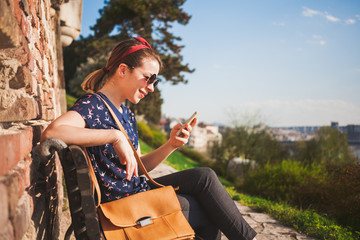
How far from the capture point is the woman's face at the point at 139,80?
187cm

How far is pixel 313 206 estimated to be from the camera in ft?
20.3

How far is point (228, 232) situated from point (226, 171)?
1460cm

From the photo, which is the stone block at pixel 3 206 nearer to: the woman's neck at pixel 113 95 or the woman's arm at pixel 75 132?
the woman's arm at pixel 75 132

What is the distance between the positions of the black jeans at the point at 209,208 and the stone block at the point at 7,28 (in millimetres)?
1233

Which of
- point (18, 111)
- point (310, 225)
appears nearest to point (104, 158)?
point (18, 111)

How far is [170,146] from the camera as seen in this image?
2055 millimetres

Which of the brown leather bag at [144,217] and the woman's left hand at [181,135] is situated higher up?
the woman's left hand at [181,135]

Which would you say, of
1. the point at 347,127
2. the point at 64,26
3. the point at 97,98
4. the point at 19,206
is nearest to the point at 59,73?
the point at 64,26

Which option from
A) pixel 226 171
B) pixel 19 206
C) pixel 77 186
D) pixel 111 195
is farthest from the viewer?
pixel 226 171

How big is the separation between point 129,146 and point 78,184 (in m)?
0.33

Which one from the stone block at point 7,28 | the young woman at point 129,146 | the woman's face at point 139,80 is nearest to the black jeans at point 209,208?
the young woman at point 129,146

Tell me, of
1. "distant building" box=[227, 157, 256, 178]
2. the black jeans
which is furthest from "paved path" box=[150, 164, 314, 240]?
"distant building" box=[227, 157, 256, 178]

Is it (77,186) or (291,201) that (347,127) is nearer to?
(291,201)

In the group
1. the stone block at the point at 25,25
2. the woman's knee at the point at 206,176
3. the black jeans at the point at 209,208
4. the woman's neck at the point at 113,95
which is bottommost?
the black jeans at the point at 209,208
